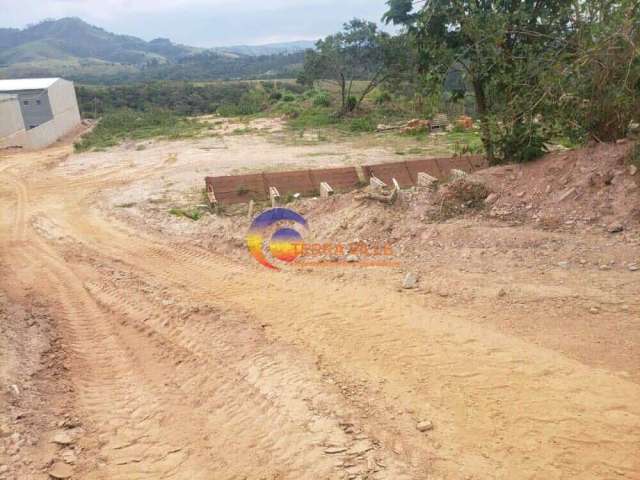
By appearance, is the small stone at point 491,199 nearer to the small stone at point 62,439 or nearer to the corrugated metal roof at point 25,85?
the small stone at point 62,439

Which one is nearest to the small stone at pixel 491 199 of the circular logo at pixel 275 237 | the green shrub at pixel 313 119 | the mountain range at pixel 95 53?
the circular logo at pixel 275 237

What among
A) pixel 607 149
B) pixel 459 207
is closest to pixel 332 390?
pixel 459 207

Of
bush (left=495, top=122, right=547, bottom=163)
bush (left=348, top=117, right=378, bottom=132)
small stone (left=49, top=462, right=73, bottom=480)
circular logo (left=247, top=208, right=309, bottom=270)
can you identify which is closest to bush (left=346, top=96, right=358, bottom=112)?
bush (left=348, top=117, right=378, bottom=132)

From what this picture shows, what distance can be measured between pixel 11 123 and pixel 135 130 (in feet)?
18.0

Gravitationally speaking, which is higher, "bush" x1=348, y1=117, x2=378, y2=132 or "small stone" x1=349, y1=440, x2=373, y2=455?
"bush" x1=348, y1=117, x2=378, y2=132

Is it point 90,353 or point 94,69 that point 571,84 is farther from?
point 94,69

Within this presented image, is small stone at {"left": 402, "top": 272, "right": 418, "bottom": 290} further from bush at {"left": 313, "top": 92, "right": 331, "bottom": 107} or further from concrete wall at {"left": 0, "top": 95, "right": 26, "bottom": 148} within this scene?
bush at {"left": 313, "top": 92, "right": 331, "bottom": 107}

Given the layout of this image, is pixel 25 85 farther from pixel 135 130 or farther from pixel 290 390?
pixel 290 390

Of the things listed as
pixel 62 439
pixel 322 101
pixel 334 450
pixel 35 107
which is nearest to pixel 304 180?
pixel 62 439

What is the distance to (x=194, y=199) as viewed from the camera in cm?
1016

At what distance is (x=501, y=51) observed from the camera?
23.1 ft

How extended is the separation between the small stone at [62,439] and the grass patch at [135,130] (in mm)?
17878

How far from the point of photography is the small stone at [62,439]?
10.5ft

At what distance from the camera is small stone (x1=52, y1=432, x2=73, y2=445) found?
320cm
